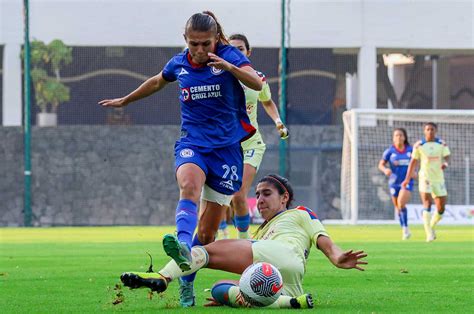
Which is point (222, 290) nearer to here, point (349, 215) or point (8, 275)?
point (8, 275)

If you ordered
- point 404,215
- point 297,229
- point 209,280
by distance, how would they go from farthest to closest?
point 404,215, point 209,280, point 297,229

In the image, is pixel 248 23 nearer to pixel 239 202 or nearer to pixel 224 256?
pixel 239 202

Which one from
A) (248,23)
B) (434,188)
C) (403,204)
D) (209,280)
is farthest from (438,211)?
(248,23)

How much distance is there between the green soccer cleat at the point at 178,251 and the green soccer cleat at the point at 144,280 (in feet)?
0.52

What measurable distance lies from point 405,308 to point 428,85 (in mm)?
31428

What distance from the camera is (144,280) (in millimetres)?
7602

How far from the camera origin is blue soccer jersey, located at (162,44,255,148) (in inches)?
346

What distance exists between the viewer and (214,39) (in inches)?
344

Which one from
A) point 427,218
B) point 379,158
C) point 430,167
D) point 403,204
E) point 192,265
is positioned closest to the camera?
point 192,265

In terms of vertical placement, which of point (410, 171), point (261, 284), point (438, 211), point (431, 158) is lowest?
point (438, 211)

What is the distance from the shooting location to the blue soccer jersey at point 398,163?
2558 centimetres

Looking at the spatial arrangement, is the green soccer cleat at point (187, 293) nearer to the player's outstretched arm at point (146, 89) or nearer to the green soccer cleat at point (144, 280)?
the green soccer cleat at point (144, 280)

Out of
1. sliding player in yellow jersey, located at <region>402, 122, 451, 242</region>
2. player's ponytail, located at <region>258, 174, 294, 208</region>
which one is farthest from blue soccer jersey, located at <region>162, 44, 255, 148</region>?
sliding player in yellow jersey, located at <region>402, 122, 451, 242</region>

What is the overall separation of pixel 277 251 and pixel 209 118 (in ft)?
3.50
